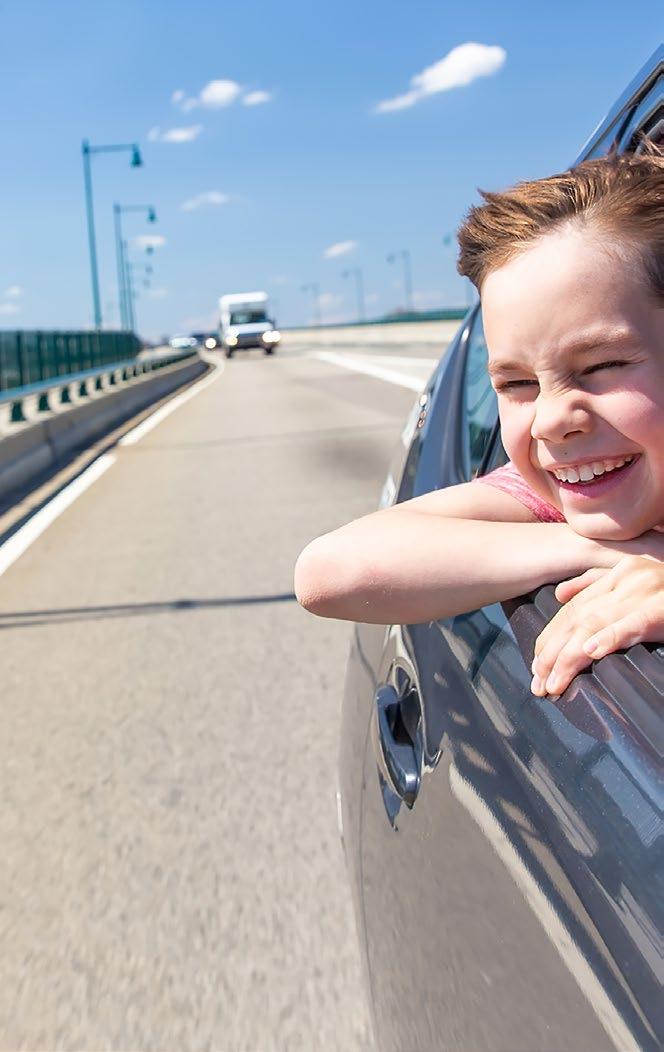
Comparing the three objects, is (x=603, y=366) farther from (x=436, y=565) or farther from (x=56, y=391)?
(x=56, y=391)

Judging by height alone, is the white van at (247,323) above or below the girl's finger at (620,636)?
above

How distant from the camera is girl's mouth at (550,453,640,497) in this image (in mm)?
1591

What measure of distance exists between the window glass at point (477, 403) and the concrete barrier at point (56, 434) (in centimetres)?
973

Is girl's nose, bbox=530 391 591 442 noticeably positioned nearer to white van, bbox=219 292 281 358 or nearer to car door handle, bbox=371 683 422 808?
car door handle, bbox=371 683 422 808

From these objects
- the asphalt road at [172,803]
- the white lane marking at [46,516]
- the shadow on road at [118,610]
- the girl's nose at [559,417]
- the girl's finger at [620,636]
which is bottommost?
the asphalt road at [172,803]

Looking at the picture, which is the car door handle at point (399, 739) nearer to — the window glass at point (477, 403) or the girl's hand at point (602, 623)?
the girl's hand at point (602, 623)

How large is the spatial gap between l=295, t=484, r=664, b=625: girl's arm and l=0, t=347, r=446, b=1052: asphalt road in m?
1.34

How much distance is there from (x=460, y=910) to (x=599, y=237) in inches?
31.0

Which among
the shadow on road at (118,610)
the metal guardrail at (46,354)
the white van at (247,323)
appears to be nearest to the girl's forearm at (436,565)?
the shadow on road at (118,610)

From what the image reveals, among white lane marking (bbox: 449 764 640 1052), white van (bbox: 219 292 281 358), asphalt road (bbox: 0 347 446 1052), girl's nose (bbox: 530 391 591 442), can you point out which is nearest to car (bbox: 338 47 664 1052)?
white lane marking (bbox: 449 764 640 1052)

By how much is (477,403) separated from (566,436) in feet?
4.05

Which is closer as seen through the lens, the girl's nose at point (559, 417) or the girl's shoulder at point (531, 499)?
the girl's nose at point (559, 417)

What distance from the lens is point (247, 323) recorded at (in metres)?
73.7

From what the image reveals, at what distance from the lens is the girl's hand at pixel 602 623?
1.37m
